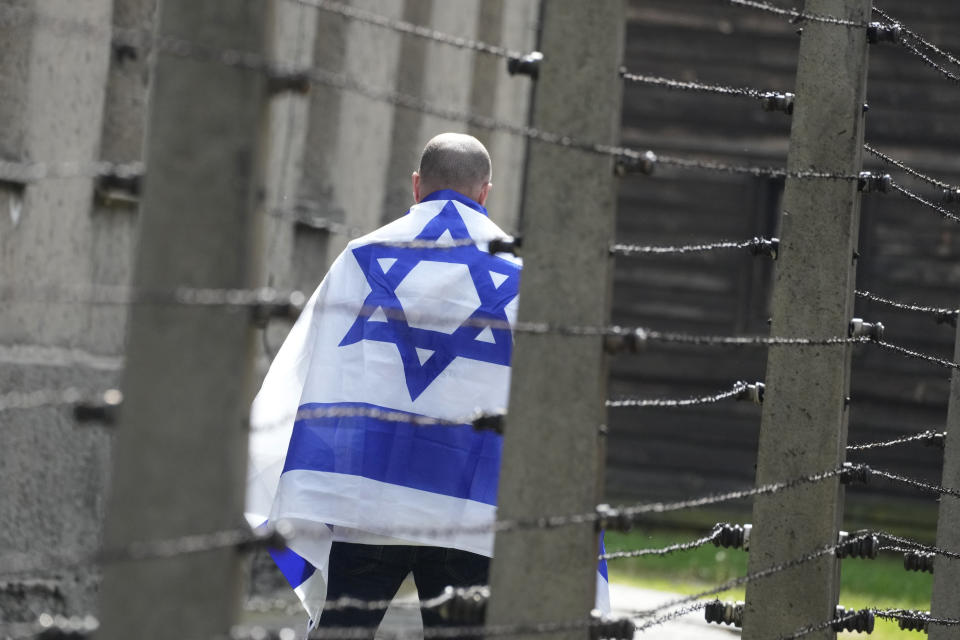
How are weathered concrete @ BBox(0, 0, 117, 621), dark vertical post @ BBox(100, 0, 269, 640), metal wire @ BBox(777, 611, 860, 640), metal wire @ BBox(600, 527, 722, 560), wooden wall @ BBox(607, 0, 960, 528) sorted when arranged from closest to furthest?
dark vertical post @ BBox(100, 0, 269, 640) < metal wire @ BBox(600, 527, 722, 560) < metal wire @ BBox(777, 611, 860, 640) < weathered concrete @ BBox(0, 0, 117, 621) < wooden wall @ BBox(607, 0, 960, 528)

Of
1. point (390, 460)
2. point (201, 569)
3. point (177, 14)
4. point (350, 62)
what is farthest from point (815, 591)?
point (350, 62)

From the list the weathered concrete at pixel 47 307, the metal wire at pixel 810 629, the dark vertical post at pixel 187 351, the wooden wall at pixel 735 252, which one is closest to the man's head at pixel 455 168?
the metal wire at pixel 810 629

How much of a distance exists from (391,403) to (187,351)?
1995 millimetres

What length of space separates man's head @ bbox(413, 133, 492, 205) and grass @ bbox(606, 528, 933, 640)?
4.39 metres

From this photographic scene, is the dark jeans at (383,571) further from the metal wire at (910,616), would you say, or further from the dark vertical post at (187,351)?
the dark vertical post at (187,351)

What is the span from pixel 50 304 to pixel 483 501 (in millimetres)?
2842

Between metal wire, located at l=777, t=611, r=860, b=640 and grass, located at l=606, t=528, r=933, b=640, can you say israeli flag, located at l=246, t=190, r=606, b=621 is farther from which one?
grass, located at l=606, t=528, r=933, b=640

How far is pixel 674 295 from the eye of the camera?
1267 centimetres

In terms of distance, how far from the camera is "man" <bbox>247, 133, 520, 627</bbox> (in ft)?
12.2

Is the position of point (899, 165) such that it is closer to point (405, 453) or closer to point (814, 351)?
point (814, 351)

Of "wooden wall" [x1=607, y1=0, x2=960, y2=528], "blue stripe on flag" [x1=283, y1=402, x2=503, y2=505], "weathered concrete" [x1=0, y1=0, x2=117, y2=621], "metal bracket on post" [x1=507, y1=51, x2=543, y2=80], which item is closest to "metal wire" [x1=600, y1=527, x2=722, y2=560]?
"blue stripe on flag" [x1=283, y1=402, x2=503, y2=505]

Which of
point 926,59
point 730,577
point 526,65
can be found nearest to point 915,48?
point 926,59

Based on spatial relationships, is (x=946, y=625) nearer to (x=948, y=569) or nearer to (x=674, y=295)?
(x=948, y=569)

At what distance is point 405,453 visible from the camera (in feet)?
12.3
